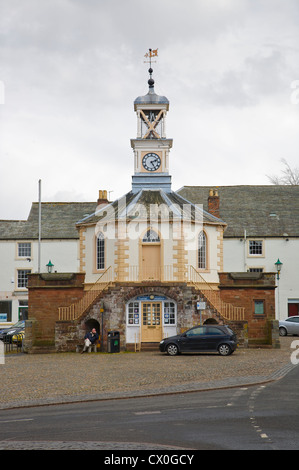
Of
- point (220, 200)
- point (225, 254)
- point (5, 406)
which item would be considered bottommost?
point (5, 406)

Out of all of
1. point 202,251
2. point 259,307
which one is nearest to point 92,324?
point 202,251

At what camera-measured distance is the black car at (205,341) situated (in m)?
29.5

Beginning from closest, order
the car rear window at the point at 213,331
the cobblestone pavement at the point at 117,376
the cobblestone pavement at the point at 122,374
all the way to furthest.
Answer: the cobblestone pavement at the point at 117,376 < the cobblestone pavement at the point at 122,374 < the car rear window at the point at 213,331

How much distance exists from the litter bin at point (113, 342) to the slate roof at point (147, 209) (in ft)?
20.4

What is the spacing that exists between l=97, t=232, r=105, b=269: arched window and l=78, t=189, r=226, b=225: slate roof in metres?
0.92

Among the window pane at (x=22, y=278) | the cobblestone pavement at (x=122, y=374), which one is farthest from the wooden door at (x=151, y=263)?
the window pane at (x=22, y=278)

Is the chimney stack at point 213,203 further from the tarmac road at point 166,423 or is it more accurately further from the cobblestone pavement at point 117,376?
the tarmac road at point 166,423

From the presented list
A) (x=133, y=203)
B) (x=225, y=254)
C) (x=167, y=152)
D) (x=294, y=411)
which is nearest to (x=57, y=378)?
(x=294, y=411)

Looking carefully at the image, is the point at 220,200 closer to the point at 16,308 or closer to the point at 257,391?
the point at 16,308

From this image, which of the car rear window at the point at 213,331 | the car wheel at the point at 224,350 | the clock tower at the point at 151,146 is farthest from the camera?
the clock tower at the point at 151,146

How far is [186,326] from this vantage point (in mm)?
33906

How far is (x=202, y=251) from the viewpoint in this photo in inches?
1452

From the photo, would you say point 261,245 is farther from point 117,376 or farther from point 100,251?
point 117,376
